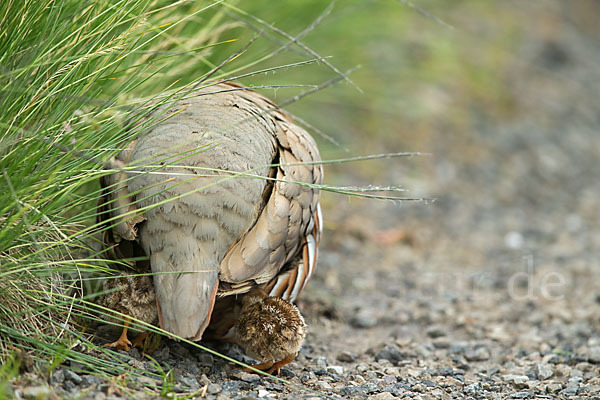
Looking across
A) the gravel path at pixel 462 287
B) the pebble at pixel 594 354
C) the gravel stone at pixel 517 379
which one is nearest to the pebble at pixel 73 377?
the gravel path at pixel 462 287

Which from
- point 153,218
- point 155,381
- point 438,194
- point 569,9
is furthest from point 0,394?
point 569,9

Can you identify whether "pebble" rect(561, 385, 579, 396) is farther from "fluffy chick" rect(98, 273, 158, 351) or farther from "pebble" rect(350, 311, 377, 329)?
"fluffy chick" rect(98, 273, 158, 351)

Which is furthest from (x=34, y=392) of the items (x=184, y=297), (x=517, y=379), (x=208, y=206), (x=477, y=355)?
(x=477, y=355)

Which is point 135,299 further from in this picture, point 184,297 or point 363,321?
point 363,321

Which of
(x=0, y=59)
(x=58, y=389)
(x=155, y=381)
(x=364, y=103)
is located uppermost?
(x=0, y=59)

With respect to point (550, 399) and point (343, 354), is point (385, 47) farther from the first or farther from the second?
point (550, 399)

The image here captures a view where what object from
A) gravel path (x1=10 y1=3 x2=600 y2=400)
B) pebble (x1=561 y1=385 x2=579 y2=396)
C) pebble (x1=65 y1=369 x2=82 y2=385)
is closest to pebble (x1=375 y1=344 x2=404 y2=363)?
gravel path (x1=10 y1=3 x2=600 y2=400)
